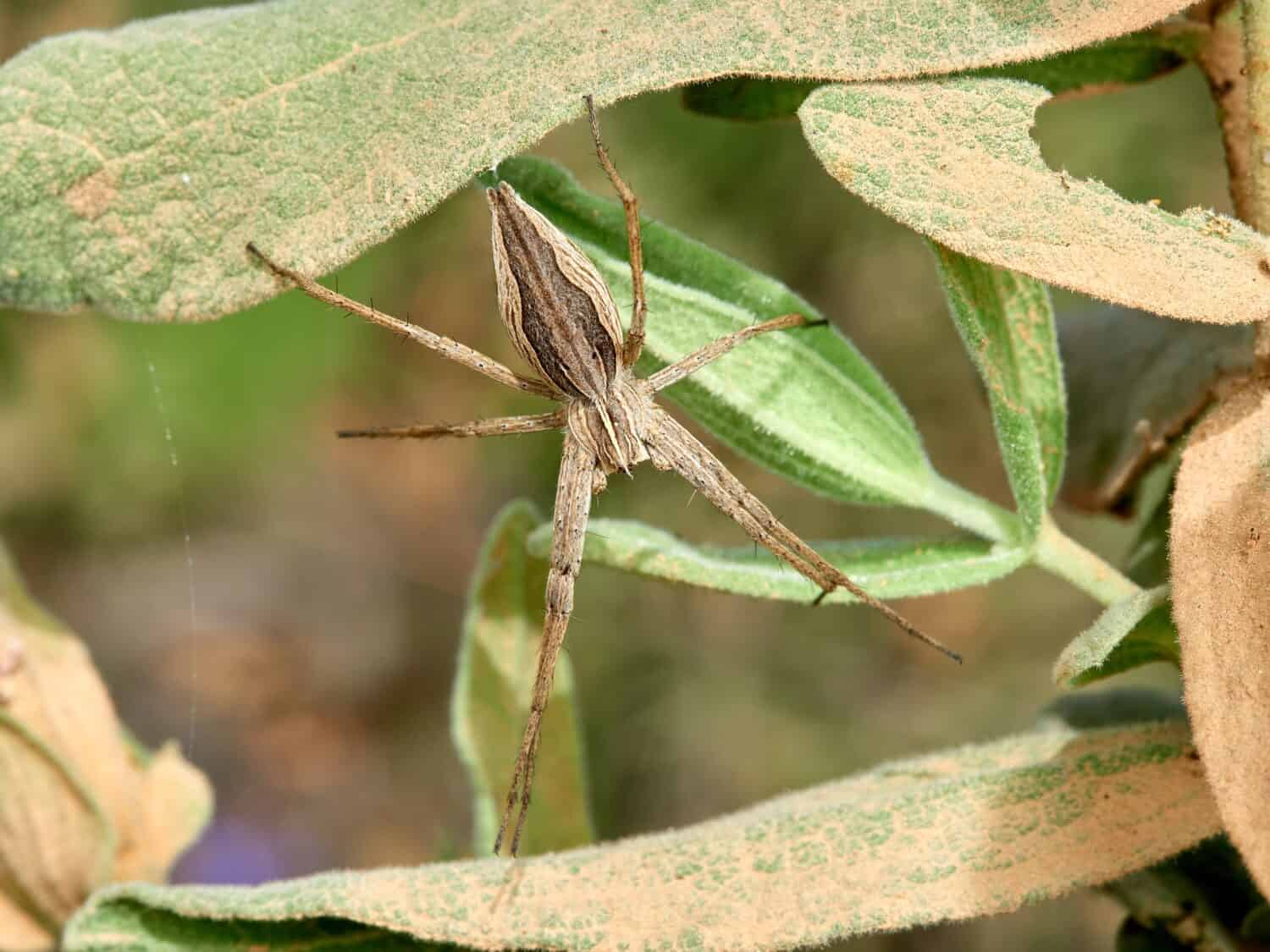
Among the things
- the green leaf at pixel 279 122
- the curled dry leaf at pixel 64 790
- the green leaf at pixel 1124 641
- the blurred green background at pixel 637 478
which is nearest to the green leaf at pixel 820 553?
the green leaf at pixel 1124 641

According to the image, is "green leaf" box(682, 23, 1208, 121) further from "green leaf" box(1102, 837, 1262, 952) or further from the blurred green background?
the blurred green background

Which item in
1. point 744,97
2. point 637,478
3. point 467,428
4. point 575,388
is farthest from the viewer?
point 637,478

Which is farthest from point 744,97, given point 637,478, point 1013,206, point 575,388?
point 637,478

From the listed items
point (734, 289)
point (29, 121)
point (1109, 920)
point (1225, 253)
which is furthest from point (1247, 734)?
point (1109, 920)

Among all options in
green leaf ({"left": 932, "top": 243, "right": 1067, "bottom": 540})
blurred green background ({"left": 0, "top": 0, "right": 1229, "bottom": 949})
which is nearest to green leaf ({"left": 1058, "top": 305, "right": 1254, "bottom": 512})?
green leaf ({"left": 932, "top": 243, "right": 1067, "bottom": 540})

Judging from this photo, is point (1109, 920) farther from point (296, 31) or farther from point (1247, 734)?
point (296, 31)

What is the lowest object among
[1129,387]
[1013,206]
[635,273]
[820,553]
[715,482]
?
[715,482]

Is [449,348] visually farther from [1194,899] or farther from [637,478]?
[637,478]
